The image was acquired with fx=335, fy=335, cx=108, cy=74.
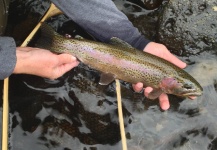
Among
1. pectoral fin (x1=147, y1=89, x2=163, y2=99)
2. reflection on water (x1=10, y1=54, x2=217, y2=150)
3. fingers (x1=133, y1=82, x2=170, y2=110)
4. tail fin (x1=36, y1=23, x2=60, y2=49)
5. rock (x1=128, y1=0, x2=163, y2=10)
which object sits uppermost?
rock (x1=128, y1=0, x2=163, y2=10)

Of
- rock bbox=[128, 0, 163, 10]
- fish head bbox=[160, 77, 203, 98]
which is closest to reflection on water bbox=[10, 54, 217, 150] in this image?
fish head bbox=[160, 77, 203, 98]

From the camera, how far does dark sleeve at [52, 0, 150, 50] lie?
264cm

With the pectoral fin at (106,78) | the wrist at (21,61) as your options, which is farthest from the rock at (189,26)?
the wrist at (21,61)

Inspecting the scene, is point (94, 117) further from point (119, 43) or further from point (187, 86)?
point (187, 86)

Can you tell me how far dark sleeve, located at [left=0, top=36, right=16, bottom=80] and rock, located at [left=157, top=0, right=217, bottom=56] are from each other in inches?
53.0

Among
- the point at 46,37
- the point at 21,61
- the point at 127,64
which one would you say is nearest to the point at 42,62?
the point at 21,61

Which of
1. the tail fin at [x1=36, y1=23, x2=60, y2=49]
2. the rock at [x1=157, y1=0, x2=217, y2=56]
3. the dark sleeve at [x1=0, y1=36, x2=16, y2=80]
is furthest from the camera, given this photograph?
the rock at [x1=157, y1=0, x2=217, y2=56]

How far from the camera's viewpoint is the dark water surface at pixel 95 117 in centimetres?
250

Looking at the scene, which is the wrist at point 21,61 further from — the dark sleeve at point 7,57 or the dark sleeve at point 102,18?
the dark sleeve at point 102,18

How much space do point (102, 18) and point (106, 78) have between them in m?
0.48

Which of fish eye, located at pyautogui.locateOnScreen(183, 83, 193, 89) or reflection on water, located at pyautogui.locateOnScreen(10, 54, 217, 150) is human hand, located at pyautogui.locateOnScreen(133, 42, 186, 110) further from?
fish eye, located at pyautogui.locateOnScreen(183, 83, 193, 89)

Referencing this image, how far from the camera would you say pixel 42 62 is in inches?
98.0

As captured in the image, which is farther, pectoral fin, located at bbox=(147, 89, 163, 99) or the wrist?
pectoral fin, located at bbox=(147, 89, 163, 99)

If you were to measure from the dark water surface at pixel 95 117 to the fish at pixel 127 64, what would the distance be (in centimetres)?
19
